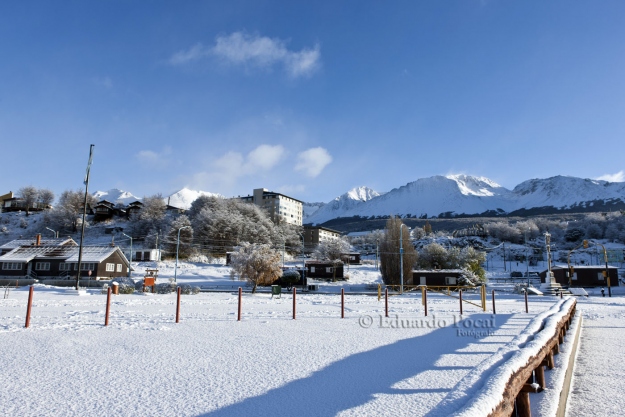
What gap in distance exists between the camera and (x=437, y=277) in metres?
56.3

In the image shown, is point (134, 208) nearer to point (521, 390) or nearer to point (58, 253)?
point (58, 253)

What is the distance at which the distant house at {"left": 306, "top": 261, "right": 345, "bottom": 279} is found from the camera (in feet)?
228

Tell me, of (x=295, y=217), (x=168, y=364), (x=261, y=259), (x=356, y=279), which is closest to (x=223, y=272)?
(x=356, y=279)

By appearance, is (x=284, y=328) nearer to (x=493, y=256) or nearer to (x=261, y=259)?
(x=261, y=259)

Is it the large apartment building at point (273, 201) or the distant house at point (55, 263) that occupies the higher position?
the large apartment building at point (273, 201)

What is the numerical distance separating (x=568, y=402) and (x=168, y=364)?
20.1ft

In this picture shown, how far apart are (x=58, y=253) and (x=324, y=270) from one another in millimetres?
39164

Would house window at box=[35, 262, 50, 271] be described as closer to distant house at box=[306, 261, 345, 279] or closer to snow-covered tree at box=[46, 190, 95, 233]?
distant house at box=[306, 261, 345, 279]

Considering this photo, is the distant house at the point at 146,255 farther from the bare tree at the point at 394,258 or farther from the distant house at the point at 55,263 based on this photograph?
the bare tree at the point at 394,258

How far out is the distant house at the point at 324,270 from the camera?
228 ft

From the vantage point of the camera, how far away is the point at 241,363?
7219 millimetres

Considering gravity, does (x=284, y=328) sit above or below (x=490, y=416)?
below

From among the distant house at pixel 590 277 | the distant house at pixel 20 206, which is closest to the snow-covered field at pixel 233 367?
the distant house at pixel 590 277

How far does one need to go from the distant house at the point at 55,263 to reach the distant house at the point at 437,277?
132 ft
